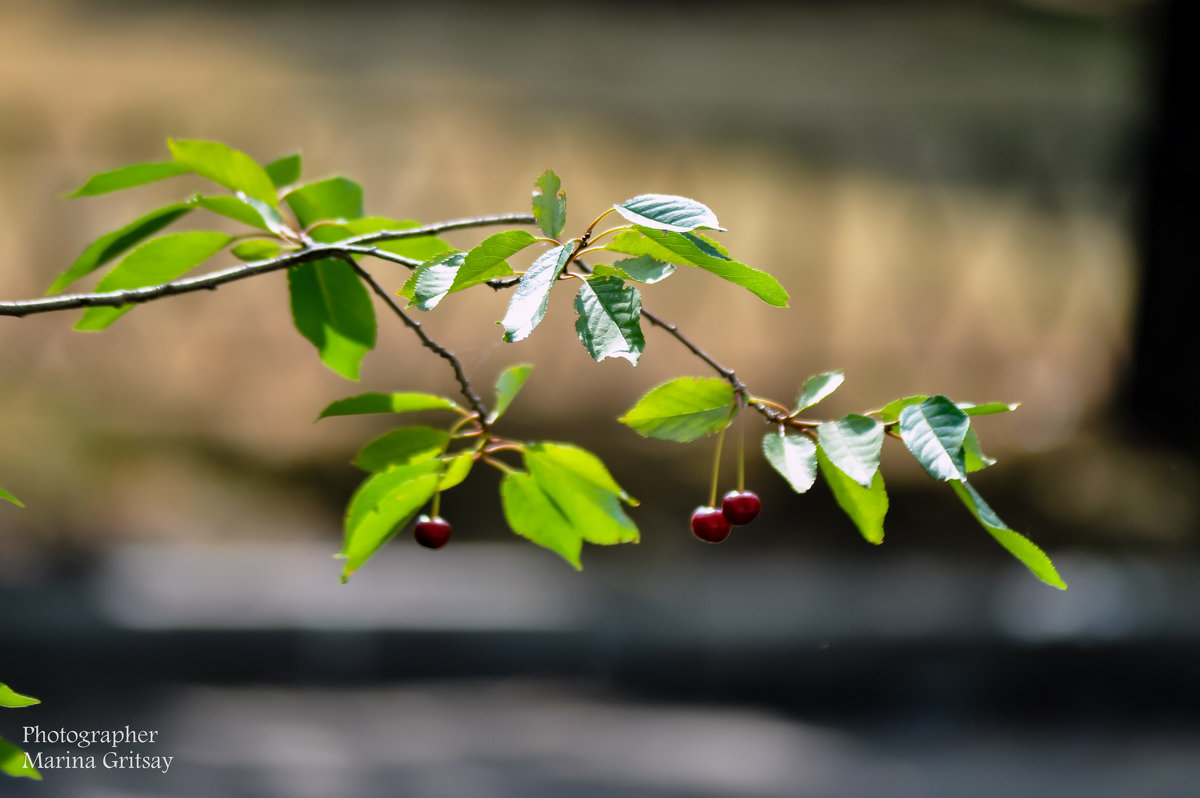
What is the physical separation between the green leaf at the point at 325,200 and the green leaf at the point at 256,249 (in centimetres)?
3

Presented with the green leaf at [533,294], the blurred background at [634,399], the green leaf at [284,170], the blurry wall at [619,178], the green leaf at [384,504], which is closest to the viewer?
the green leaf at [533,294]

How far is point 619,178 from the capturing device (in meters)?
3.15

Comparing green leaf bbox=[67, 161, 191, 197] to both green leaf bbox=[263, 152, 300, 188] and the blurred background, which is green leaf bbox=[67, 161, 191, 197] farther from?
the blurred background

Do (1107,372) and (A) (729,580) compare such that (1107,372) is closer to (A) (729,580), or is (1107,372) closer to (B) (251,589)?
(A) (729,580)

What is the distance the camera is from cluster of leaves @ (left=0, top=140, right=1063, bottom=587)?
1.26 feet

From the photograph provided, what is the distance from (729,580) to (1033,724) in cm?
64

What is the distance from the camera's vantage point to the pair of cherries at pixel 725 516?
54 cm

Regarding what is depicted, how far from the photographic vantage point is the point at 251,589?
6.82 ft

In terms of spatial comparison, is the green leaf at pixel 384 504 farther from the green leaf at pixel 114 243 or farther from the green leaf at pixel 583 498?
the green leaf at pixel 114 243

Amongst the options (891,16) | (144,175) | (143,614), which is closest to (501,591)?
(143,614)

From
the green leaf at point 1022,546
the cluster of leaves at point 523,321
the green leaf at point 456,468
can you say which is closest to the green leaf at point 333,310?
the cluster of leaves at point 523,321

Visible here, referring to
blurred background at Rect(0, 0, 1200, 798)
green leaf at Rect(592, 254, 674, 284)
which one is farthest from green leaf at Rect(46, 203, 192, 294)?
blurred background at Rect(0, 0, 1200, 798)

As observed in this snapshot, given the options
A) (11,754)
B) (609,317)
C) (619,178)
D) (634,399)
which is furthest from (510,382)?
(619,178)

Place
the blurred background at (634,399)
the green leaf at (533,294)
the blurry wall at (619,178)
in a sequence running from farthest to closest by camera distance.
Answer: the blurry wall at (619,178) < the blurred background at (634,399) < the green leaf at (533,294)
